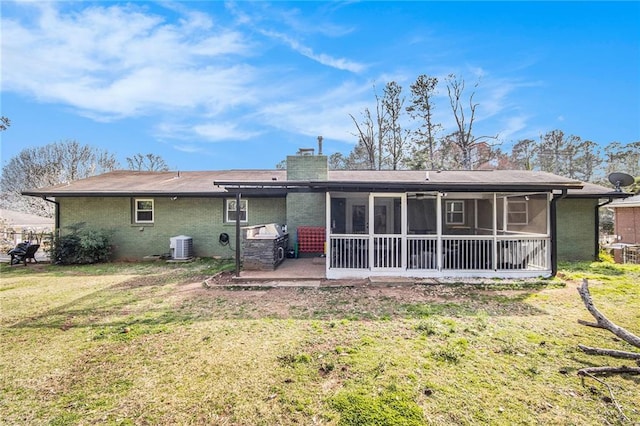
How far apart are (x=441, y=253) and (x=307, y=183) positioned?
412cm

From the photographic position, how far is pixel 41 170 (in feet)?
95.5

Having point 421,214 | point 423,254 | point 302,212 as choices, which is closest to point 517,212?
point 421,214

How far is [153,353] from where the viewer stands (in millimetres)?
3820

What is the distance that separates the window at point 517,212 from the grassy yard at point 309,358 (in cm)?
478

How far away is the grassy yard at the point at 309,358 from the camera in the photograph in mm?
2676

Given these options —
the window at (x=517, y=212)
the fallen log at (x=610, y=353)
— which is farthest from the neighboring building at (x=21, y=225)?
the window at (x=517, y=212)

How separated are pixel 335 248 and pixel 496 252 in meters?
4.51

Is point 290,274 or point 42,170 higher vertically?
point 42,170

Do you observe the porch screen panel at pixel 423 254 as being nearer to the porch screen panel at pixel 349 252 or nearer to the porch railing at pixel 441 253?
the porch railing at pixel 441 253

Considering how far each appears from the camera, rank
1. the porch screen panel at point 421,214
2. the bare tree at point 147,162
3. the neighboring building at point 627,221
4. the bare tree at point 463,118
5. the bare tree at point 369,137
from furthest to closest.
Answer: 1. the bare tree at point 147,162
2. the bare tree at point 369,137
3. the bare tree at point 463,118
4. the neighboring building at point 627,221
5. the porch screen panel at point 421,214

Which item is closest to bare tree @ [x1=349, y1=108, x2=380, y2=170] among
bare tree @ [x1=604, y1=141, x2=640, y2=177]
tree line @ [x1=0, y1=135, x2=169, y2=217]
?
bare tree @ [x1=604, y1=141, x2=640, y2=177]

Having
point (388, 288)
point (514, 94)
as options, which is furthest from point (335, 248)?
point (514, 94)

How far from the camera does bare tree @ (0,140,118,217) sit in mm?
29094

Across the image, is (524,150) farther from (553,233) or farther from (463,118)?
(553,233)
